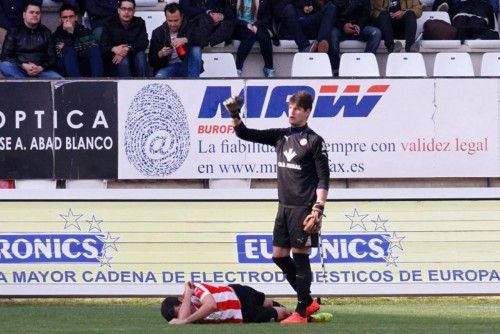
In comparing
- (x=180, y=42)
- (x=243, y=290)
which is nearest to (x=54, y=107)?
(x=180, y=42)

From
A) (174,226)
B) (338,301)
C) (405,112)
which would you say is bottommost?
(338,301)

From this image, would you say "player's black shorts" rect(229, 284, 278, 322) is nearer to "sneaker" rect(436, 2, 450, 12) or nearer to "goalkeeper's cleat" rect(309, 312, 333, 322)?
"goalkeeper's cleat" rect(309, 312, 333, 322)

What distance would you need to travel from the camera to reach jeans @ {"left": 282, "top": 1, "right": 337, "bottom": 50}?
1897 cm

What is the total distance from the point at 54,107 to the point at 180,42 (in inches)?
79.7

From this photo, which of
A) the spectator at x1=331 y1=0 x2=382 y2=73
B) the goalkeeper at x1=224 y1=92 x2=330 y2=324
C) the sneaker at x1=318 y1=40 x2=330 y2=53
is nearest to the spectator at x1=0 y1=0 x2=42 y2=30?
the sneaker at x1=318 y1=40 x2=330 y2=53

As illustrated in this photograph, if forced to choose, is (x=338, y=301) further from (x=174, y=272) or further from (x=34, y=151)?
(x=34, y=151)

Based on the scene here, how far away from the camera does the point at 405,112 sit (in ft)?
58.0

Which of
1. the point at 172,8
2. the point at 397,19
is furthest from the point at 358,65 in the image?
the point at 172,8

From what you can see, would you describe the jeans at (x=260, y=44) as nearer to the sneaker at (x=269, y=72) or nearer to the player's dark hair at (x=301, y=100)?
the sneaker at (x=269, y=72)

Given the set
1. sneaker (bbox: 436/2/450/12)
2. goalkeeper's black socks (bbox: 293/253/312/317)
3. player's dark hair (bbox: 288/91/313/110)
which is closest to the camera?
player's dark hair (bbox: 288/91/313/110)

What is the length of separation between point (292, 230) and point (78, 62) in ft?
24.6

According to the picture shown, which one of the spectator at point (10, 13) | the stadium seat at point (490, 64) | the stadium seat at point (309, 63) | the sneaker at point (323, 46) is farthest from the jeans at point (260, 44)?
the stadium seat at point (490, 64)

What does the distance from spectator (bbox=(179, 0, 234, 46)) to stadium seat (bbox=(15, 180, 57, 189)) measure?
3.21 metres

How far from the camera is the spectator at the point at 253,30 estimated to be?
1870 centimetres
